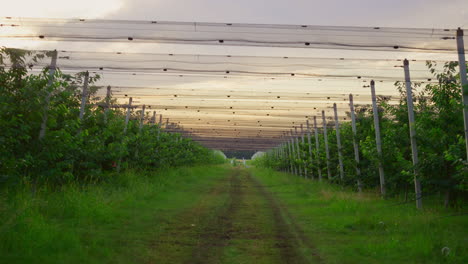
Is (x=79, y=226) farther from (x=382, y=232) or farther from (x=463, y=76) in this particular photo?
(x=463, y=76)

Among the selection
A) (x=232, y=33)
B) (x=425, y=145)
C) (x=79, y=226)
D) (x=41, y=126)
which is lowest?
(x=79, y=226)

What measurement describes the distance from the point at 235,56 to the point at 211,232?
677 centimetres

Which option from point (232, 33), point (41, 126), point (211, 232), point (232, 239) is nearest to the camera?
point (232, 239)

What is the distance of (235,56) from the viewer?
50.6 ft

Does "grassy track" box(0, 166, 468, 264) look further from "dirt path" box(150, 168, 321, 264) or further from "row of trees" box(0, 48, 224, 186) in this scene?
"row of trees" box(0, 48, 224, 186)

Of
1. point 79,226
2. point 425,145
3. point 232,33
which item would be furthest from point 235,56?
point 79,226

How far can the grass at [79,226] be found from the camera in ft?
25.3

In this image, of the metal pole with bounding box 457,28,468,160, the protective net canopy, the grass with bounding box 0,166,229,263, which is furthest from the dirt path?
the protective net canopy

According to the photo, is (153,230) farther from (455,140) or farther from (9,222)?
(455,140)

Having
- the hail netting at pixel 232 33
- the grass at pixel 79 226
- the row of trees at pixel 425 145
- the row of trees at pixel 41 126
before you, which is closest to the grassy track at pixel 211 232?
the grass at pixel 79 226

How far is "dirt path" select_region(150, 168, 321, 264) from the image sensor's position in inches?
323

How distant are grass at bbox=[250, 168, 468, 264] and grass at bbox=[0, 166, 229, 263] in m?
3.80

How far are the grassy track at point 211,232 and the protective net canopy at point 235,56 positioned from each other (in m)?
4.51

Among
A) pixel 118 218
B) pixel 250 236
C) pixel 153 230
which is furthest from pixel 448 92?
pixel 118 218
